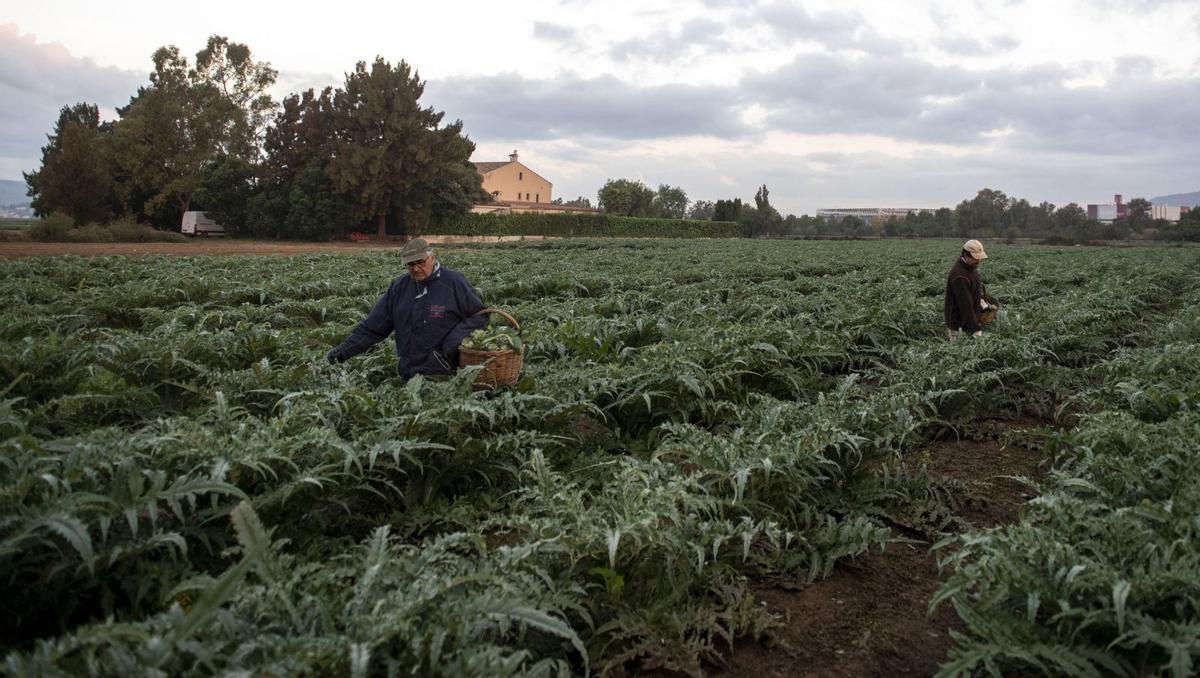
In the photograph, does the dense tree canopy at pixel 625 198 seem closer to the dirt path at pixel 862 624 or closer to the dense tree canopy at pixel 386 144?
the dense tree canopy at pixel 386 144

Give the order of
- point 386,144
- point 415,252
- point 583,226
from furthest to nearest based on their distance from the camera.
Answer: point 583,226 → point 386,144 → point 415,252

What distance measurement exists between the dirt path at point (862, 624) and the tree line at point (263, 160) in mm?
44107

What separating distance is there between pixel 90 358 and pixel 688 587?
467 cm

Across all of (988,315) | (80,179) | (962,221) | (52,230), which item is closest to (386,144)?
(52,230)

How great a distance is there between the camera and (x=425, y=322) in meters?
5.42

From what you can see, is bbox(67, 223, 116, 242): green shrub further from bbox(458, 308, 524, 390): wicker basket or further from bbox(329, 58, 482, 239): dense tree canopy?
bbox(458, 308, 524, 390): wicker basket

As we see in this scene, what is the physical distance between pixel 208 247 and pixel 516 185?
57.9 metres

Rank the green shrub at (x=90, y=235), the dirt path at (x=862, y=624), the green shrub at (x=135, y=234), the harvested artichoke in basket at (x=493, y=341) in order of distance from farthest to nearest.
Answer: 1. the green shrub at (x=135, y=234)
2. the green shrub at (x=90, y=235)
3. the harvested artichoke in basket at (x=493, y=341)
4. the dirt path at (x=862, y=624)

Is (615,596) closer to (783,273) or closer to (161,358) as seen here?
(161,358)

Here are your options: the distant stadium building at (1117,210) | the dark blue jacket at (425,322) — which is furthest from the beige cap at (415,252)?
the distant stadium building at (1117,210)

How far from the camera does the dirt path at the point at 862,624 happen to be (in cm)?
294

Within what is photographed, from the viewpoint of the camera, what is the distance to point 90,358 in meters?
5.50

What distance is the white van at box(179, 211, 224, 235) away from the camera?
49719mm

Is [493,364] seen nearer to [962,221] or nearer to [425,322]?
[425,322]
